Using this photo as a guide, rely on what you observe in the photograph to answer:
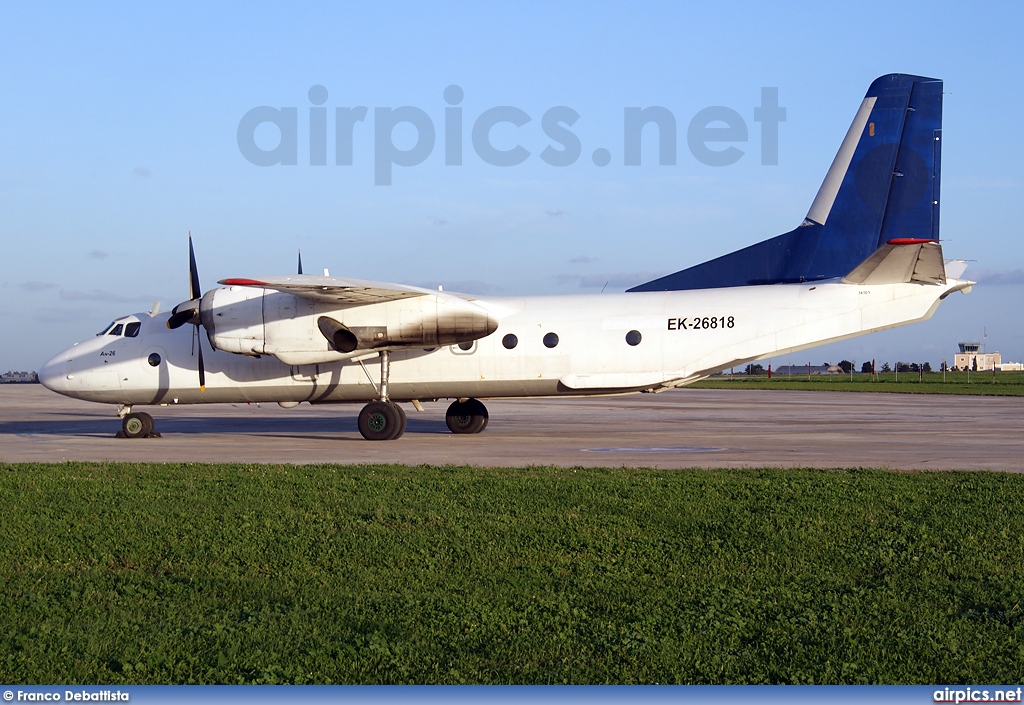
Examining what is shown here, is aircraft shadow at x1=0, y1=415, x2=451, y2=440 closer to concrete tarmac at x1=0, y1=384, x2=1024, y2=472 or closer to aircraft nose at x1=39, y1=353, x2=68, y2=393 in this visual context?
concrete tarmac at x1=0, y1=384, x2=1024, y2=472

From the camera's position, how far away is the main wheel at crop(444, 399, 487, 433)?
22.4 metres

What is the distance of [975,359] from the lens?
15012cm

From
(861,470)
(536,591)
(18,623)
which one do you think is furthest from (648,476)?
(18,623)

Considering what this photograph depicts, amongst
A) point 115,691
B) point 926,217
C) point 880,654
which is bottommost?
point 880,654

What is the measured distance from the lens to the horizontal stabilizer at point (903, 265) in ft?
55.6

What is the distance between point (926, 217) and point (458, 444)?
10963 mm

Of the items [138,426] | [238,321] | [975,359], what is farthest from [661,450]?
[975,359]

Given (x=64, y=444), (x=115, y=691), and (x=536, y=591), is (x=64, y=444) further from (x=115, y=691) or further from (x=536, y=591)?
(x=115, y=691)

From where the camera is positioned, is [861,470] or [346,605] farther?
[861,470]

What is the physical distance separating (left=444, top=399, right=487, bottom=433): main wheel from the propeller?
235 inches

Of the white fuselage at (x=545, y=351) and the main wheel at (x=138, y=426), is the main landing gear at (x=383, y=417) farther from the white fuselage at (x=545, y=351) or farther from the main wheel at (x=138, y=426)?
the main wheel at (x=138, y=426)

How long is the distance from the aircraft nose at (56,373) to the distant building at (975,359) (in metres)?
151

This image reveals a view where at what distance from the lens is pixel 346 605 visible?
20.2ft

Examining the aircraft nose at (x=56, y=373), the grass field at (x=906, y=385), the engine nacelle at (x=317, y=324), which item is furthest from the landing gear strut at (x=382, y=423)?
the grass field at (x=906, y=385)
